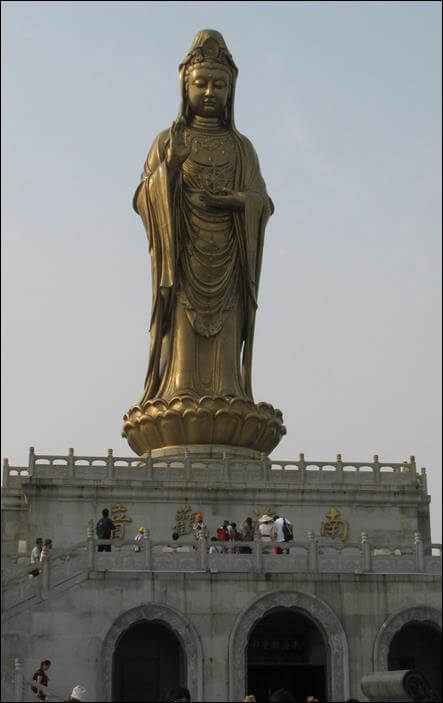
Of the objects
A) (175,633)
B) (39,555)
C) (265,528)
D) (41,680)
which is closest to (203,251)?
(265,528)

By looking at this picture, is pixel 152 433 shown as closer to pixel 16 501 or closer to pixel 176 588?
pixel 16 501

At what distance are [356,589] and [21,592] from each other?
5256 mm

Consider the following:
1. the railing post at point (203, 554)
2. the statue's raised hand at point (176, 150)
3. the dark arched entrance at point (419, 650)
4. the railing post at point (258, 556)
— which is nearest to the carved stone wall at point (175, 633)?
the railing post at point (203, 554)

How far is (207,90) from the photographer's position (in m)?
32.8

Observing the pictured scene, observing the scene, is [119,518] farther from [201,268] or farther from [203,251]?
[203,251]

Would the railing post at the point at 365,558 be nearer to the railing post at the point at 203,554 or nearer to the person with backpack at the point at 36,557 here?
the railing post at the point at 203,554

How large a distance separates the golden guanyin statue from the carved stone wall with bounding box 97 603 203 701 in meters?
8.34

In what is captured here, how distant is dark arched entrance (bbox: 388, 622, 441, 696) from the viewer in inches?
931

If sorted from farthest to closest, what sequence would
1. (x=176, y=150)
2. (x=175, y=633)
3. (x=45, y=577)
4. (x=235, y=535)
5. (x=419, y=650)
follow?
(x=176, y=150), (x=235, y=535), (x=419, y=650), (x=175, y=633), (x=45, y=577)

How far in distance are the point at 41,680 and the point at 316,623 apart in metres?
4.65

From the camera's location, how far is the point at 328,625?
894 inches

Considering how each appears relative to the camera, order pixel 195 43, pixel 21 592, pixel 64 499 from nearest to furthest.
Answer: pixel 21 592 < pixel 64 499 < pixel 195 43

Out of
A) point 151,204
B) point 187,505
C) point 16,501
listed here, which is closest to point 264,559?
point 187,505

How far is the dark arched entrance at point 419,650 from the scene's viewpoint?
23.7 meters
